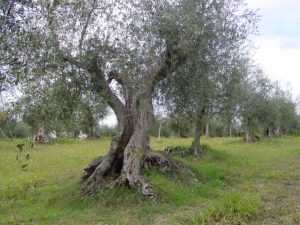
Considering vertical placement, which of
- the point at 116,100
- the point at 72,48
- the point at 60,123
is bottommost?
the point at 60,123

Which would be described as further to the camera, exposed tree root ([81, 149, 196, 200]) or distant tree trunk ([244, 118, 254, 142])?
distant tree trunk ([244, 118, 254, 142])

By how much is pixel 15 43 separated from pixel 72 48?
615 centimetres

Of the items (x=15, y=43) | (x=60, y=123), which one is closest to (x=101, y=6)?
(x=60, y=123)

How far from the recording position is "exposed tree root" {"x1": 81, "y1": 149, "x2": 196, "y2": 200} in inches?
446

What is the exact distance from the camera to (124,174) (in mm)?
11773

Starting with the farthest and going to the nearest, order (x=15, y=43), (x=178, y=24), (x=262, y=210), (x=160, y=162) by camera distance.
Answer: (x=160, y=162), (x=178, y=24), (x=262, y=210), (x=15, y=43)

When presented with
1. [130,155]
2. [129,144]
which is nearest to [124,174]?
[130,155]

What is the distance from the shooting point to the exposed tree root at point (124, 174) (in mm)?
11328

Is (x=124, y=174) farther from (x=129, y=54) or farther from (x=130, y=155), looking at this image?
(x=129, y=54)

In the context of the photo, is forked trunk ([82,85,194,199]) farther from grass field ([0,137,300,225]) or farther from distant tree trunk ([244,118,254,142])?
distant tree trunk ([244,118,254,142])

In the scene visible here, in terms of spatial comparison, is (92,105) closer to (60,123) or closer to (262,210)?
(60,123)

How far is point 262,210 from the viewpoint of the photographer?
988cm

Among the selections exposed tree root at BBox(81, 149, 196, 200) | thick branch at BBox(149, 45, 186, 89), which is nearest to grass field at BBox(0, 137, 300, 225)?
exposed tree root at BBox(81, 149, 196, 200)

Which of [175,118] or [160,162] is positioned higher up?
[175,118]
